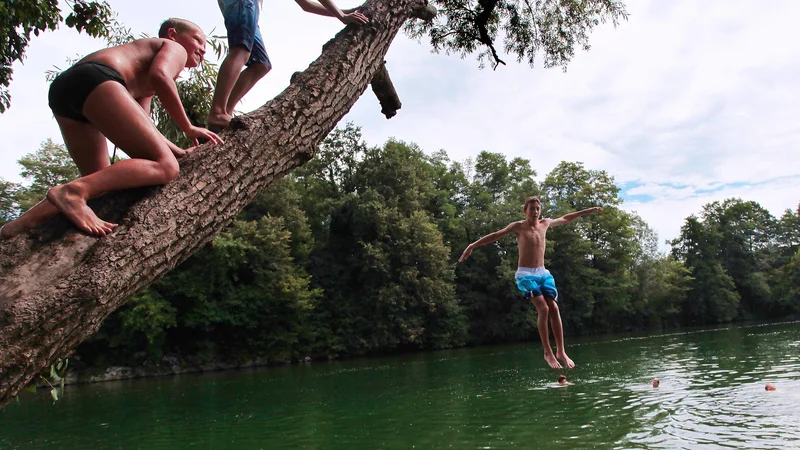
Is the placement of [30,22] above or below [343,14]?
above

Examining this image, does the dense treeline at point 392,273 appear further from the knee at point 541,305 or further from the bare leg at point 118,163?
the bare leg at point 118,163

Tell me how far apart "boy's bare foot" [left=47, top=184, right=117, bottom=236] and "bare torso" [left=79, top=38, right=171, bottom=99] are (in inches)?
21.4

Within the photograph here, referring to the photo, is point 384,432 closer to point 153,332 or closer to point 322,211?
point 153,332

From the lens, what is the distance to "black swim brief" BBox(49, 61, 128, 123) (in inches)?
80.4

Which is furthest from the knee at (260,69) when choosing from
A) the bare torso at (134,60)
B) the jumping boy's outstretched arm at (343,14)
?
the bare torso at (134,60)

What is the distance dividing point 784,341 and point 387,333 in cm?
2043

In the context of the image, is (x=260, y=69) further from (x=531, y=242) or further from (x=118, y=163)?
(x=531, y=242)

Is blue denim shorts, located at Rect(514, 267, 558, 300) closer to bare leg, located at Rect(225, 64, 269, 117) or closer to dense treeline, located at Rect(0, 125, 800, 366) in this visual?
bare leg, located at Rect(225, 64, 269, 117)

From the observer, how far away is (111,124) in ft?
6.77

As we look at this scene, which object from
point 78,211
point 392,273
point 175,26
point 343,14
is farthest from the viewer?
point 392,273

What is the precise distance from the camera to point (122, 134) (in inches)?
81.3

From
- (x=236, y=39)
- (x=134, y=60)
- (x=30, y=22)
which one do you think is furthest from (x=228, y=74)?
(x=30, y=22)

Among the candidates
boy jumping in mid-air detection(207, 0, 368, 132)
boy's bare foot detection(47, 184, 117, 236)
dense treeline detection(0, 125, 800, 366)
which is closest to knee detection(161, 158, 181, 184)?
boy's bare foot detection(47, 184, 117, 236)

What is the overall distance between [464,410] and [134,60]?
12.7m
